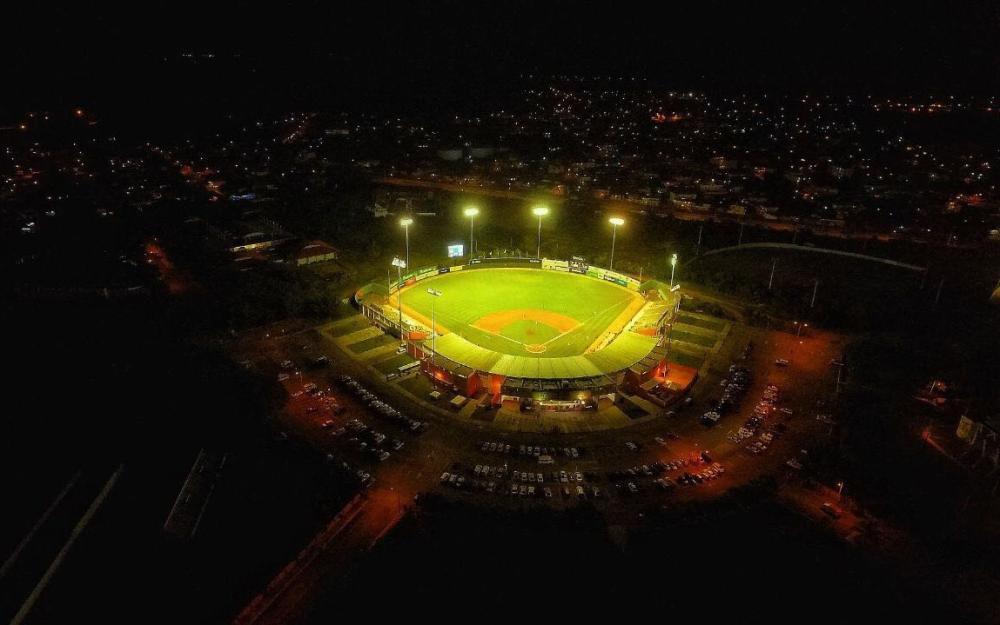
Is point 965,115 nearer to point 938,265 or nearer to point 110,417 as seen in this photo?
point 938,265

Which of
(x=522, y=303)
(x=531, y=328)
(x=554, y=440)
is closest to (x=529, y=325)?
(x=531, y=328)

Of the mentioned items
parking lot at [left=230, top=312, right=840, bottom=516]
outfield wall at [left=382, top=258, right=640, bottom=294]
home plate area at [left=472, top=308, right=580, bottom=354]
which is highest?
outfield wall at [left=382, top=258, right=640, bottom=294]

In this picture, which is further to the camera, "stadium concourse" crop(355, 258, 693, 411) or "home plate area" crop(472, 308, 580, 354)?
"home plate area" crop(472, 308, 580, 354)

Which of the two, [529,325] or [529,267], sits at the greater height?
[529,267]

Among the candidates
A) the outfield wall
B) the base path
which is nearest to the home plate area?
the base path

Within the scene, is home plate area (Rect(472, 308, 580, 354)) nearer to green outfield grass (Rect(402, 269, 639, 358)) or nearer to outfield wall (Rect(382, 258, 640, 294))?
green outfield grass (Rect(402, 269, 639, 358))

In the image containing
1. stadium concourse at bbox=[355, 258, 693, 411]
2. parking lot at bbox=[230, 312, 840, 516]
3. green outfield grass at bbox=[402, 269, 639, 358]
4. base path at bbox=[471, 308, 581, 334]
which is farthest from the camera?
base path at bbox=[471, 308, 581, 334]

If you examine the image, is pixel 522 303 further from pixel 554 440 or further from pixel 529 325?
pixel 554 440
